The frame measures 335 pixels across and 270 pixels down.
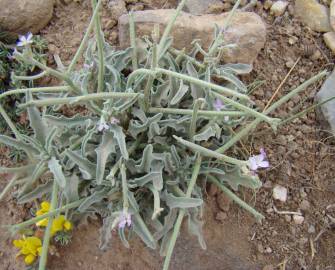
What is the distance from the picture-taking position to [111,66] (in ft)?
6.25

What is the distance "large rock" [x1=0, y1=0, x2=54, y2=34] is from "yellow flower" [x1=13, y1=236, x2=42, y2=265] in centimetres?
107

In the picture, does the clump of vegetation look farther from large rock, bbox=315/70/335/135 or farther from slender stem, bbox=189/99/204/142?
large rock, bbox=315/70/335/135

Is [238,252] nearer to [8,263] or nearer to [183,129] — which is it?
[183,129]

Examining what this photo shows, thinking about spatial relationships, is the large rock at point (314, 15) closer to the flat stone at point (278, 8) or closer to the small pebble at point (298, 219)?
the flat stone at point (278, 8)

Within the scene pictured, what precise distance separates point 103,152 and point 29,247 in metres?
0.58

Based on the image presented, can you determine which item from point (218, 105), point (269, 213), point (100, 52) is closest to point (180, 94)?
point (218, 105)

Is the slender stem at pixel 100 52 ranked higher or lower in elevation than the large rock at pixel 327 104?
higher

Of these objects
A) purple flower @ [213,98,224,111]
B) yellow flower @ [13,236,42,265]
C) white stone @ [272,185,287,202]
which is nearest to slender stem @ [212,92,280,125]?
purple flower @ [213,98,224,111]

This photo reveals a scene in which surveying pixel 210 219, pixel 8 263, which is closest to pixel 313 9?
pixel 210 219

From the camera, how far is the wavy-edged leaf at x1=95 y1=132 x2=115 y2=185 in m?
1.62

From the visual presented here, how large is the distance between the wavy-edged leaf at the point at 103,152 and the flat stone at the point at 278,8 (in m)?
1.26

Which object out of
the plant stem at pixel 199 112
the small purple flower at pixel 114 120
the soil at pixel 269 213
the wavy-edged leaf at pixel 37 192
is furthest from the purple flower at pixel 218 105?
the wavy-edged leaf at pixel 37 192

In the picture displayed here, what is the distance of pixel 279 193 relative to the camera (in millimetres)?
2076

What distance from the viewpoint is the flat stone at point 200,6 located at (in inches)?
93.8
